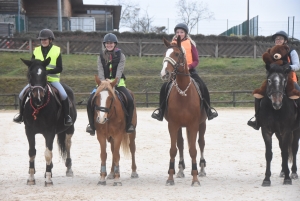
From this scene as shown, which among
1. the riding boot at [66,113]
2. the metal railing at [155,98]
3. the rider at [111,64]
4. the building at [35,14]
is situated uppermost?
the building at [35,14]

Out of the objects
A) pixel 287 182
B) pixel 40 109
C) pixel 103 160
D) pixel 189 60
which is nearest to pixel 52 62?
pixel 40 109

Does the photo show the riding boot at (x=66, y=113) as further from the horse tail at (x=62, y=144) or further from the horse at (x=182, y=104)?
the horse at (x=182, y=104)

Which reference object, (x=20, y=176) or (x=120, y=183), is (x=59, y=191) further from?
(x=20, y=176)

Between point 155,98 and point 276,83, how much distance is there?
72.5 ft

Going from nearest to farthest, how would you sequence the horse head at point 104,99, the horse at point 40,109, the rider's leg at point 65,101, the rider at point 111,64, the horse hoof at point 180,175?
the horse head at point 104,99 < the horse at point 40,109 < the rider at point 111,64 < the rider's leg at point 65,101 < the horse hoof at point 180,175

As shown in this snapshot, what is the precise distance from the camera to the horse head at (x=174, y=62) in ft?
32.7

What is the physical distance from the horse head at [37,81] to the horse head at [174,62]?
7.38ft

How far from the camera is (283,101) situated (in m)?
10.5

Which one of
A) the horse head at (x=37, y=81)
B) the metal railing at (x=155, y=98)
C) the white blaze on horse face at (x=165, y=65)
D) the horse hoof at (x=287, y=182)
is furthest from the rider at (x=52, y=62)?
the metal railing at (x=155, y=98)

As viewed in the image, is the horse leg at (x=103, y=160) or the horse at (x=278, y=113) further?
the horse leg at (x=103, y=160)

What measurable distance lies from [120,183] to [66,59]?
28.7 metres

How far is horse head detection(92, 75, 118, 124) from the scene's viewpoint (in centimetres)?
1011

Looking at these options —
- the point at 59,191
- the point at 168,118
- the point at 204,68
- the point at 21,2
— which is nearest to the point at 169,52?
the point at 168,118

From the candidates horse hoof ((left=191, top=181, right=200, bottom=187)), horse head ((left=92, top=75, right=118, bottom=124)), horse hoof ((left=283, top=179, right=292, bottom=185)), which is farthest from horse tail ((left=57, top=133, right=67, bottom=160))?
horse hoof ((left=283, top=179, right=292, bottom=185))
